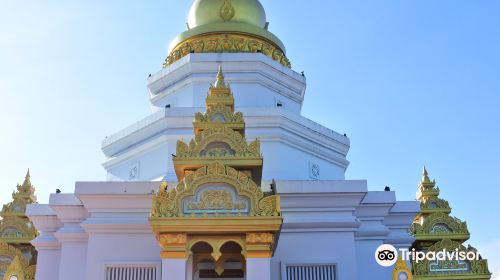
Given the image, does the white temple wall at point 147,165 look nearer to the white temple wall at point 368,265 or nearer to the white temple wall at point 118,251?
the white temple wall at point 118,251

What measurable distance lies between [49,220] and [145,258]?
353 centimetres

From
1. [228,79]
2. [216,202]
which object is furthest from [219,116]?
[228,79]

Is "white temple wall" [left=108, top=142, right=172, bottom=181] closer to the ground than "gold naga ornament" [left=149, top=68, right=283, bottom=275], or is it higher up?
higher up

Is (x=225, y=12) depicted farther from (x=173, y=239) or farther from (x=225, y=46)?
(x=173, y=239)

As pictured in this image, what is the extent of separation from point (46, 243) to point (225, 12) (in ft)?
31.6

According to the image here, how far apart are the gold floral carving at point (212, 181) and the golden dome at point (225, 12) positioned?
10429 mm

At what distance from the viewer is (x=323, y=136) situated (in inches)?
692

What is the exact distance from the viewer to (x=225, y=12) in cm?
1983

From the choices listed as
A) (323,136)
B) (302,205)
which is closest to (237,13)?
(323,136)

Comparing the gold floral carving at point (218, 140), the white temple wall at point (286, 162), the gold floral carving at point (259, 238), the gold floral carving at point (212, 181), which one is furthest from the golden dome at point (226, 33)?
the gold floral carving at point (259, 238)

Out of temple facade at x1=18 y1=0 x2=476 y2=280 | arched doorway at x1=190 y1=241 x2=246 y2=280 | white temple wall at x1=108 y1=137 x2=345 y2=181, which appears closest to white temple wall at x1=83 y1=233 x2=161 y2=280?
temple facade at x1=18 y1=0 x2=476 y2=280

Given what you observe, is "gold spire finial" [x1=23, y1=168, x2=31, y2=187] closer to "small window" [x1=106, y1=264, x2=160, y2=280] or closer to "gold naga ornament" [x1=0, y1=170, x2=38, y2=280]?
"gold naga ornament" [x1=0, y1=170, x2=38, y2=280]

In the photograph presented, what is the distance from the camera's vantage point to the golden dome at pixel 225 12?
782 inches

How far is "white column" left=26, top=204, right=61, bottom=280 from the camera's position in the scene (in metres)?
14.7
